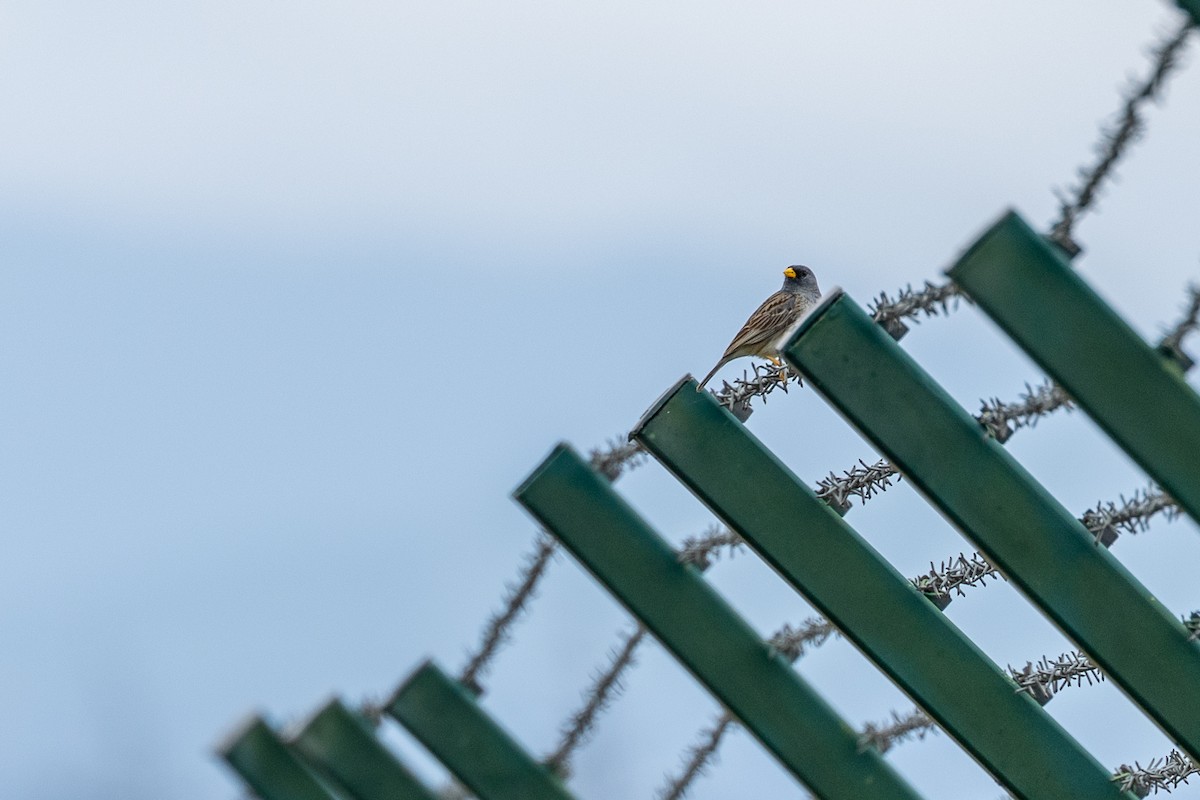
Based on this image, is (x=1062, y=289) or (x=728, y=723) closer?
(x=1062, y=289)

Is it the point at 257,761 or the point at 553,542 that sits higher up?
the point at 257,761

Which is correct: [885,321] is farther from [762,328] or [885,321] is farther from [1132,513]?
[762,328]

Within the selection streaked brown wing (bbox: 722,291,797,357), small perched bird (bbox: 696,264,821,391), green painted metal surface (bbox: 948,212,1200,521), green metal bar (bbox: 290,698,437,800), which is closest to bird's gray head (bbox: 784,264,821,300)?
small perched bird (bbox: 696,264,821,391)

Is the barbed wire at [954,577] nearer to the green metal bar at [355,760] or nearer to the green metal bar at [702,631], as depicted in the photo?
the green metal bar at [702,631]

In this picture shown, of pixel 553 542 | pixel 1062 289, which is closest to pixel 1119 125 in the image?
pixel 1062 289

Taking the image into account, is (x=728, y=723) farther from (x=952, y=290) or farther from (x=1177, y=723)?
(x=952, y=290)

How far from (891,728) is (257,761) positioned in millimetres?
2441

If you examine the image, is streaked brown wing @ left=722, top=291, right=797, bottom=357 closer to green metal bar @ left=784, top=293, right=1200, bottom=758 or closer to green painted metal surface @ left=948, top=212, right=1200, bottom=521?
green metal bar @ left=784, top=293, right=1200, bottom=758

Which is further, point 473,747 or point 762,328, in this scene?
point 762,328

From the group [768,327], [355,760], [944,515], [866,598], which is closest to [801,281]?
[768,327]

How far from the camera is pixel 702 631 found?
3707 mm

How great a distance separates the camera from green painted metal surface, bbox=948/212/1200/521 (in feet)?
8.20

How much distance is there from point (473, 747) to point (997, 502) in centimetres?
219

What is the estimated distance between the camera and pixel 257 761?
549cm
